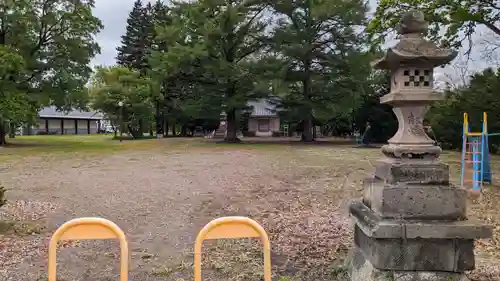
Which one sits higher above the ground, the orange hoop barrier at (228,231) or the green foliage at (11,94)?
the green foliage at (11,94)

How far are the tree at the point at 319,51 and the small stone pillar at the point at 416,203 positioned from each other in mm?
18218

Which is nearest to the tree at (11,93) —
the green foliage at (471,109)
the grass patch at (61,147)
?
the grass patch at (61,147)

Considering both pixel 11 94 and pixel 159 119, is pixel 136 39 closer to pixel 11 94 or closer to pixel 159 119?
pixel 159 119

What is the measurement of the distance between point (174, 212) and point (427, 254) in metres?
4.11

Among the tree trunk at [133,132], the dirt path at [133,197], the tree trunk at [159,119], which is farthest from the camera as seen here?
the tree trunk at [133,132]

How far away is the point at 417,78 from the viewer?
2.93m

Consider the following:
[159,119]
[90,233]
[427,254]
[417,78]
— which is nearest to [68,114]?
[159,119]

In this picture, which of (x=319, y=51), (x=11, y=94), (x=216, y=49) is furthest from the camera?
(x=216, y=49)

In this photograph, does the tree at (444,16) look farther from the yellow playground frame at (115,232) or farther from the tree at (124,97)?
the tree at (124,97)

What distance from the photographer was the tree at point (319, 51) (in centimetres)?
2105

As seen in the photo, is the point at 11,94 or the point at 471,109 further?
the point at 11,94

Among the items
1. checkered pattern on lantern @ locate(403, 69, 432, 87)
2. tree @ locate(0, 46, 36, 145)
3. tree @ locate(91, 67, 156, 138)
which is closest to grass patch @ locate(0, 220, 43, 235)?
checkered pattern on lantern @ locate(403, 69, 432, 87)

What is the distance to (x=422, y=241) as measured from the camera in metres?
2.78

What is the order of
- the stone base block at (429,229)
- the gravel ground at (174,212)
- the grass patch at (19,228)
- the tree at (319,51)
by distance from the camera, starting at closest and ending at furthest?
the stone base block at (429,229) → the gravel ground at (174,212) → the grass patch at (19,228) → the tree at (319,51)
